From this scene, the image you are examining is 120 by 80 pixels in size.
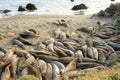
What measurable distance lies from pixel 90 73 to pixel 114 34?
5251 millimetres

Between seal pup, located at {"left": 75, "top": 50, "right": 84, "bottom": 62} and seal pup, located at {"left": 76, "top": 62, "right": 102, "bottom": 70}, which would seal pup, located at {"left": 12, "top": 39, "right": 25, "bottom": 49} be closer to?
seal pup, located at {"left": 75, "top": 50, "right": 84, "bottom": 62}

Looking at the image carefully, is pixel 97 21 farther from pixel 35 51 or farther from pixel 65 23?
pixel 35 51

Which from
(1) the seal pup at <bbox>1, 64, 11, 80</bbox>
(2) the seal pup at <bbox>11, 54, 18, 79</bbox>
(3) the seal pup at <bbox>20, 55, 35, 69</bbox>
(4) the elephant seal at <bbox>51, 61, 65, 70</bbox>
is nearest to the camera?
(1) the seal pup at <bbox>1, 64, 11, 80</bbox>

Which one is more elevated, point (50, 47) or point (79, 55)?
point (50, 47)

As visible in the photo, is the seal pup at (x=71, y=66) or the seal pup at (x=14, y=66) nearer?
the seal pup at (x=14, y=66)

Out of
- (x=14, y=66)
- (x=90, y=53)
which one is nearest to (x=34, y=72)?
(x=14, y=66)

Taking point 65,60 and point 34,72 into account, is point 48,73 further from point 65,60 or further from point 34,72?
point 65,60

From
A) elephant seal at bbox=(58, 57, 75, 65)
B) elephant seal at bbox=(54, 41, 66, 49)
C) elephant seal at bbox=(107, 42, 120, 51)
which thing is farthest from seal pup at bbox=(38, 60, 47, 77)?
elephant seal at bbox=(107, 42, 120, 51)

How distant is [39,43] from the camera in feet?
53.3

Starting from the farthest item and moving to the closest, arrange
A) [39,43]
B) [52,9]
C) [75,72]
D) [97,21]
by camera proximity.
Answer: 1. [52,9]
2. [97,21]
3. [39,43]
4. [75,72]

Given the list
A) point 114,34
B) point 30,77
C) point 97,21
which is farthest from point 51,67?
point 97,21

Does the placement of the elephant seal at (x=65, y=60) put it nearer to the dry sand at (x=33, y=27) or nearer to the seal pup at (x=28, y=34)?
the dry sand at (x=33, y=27)

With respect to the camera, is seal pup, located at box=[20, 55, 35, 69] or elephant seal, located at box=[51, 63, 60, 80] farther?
seal pup, located at box=[20, 55, 35, 69]

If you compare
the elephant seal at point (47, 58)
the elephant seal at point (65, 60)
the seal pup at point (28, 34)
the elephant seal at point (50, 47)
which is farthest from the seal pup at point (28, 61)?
the seal pup at point (28, 34)
